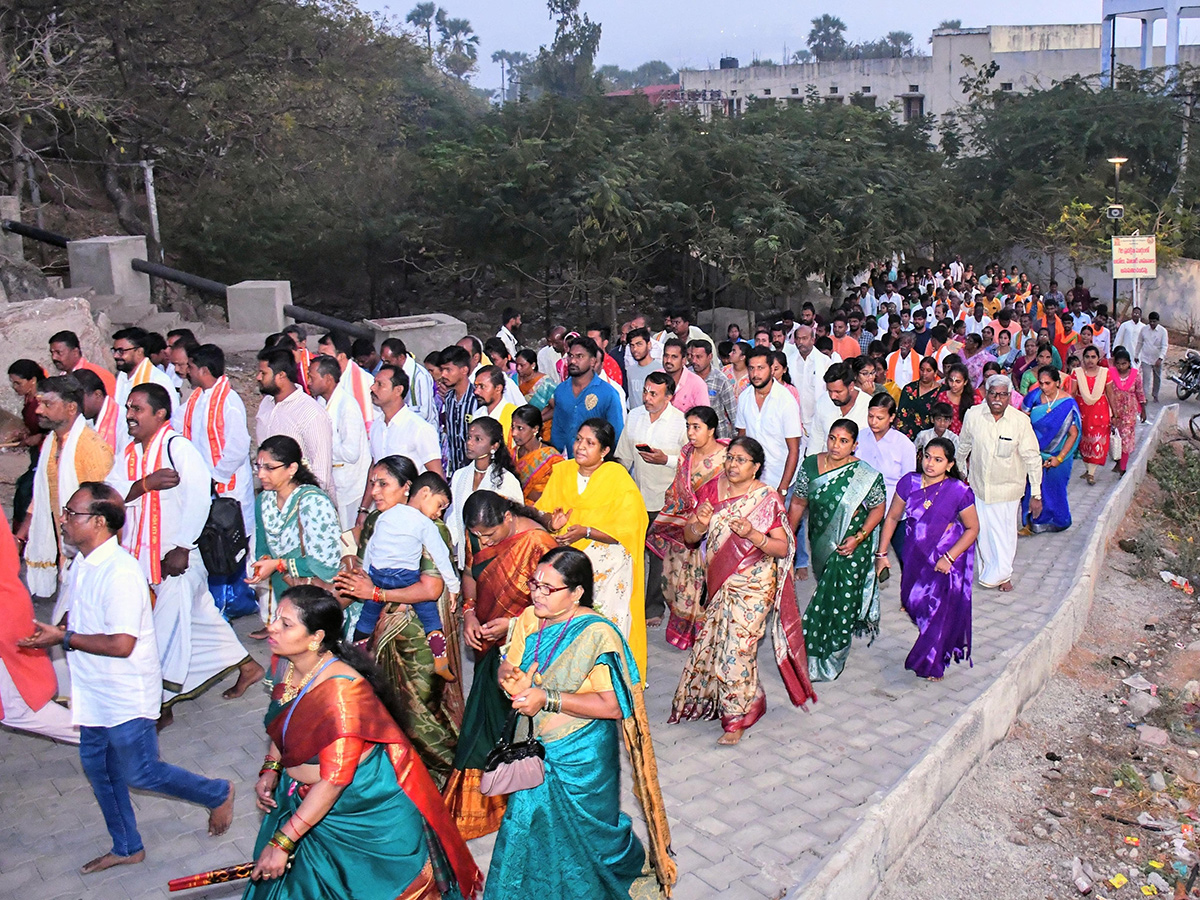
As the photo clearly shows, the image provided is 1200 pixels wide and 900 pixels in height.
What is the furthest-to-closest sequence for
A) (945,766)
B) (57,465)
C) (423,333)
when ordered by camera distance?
(423,333) < (57,465) < (945,766)

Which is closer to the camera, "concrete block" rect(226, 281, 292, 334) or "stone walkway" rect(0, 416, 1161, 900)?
"stone walkway" rect(0, 416, 1161, 900)

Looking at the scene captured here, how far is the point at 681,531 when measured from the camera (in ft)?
22.9

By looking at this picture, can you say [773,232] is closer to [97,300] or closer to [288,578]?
[97,300]

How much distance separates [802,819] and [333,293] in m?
15.1

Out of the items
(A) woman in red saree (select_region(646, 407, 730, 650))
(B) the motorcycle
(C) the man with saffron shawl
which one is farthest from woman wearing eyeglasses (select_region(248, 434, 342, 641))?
(B) the motorcycle

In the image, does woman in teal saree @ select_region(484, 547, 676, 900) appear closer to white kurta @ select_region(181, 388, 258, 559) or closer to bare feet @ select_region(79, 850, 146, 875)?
bare feet @ select_region(79, 850, 146, 875)

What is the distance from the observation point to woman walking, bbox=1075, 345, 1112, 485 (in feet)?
39.5

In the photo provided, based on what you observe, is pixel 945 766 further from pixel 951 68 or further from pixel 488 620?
pixel 951 68

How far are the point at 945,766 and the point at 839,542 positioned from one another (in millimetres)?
1478

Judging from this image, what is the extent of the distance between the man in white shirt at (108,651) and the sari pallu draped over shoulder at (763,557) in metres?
2.82

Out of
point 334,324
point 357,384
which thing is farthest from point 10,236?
point 357,384

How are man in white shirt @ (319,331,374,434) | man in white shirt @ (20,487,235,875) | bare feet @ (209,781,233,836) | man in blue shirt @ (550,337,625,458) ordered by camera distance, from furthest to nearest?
man in blue shirt @ (550,337,625,458), man in white shirt @ (319,331,374,434), bare feet @ (209,781,233,836), man in white shirt @ (20,487,235,875)

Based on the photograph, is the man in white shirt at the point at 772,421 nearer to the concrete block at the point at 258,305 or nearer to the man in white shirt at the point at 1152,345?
the concrete block at the point at 258,305

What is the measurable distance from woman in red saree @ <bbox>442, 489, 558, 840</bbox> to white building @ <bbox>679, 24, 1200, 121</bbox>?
40484mm
